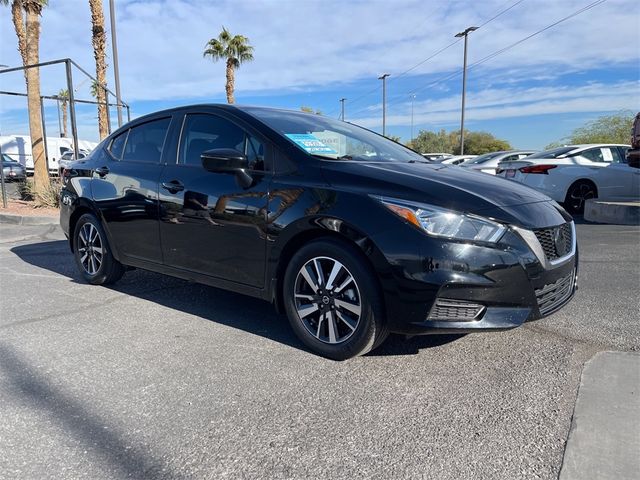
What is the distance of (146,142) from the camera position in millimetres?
4516

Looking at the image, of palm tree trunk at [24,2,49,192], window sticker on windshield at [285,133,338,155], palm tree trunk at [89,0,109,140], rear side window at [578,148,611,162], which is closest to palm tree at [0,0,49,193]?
palm tree trunk at [24,2,49,192]

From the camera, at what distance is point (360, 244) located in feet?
9.60

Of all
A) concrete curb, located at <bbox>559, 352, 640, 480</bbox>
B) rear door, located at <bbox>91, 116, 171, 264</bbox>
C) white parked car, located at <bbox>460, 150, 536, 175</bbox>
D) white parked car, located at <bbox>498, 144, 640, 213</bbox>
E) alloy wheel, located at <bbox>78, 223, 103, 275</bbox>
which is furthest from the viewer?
white parked car, located at <bbox>460, 150, 536, 175</bbox>

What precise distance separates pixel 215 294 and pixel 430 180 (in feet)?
8.19

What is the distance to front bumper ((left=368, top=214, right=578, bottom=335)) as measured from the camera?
274 centimetres

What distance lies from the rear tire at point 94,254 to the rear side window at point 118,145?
66cm

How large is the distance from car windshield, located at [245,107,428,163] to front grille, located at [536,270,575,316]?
144 centimetres

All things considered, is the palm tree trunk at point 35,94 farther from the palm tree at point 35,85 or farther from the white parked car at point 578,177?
the white parked car at point 578,177

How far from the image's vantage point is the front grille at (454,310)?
2.79 metres

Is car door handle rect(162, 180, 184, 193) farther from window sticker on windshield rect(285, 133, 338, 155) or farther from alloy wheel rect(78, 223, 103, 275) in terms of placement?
alloy wheel rect(78, 223, 103, 275)

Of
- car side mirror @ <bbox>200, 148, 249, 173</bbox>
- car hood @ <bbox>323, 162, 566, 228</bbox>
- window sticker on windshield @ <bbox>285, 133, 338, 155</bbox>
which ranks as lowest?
car hood @ <bbox>323, 162, 566, 228</bbox>

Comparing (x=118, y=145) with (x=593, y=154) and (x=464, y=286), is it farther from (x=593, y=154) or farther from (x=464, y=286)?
(x=593, y=154)

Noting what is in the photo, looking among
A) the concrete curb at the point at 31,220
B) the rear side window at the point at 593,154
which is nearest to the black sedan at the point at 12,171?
the concrete curb at the point at 31,220

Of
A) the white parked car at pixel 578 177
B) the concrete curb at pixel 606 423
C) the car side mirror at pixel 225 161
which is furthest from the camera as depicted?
the white parked car at pixel 578 177
